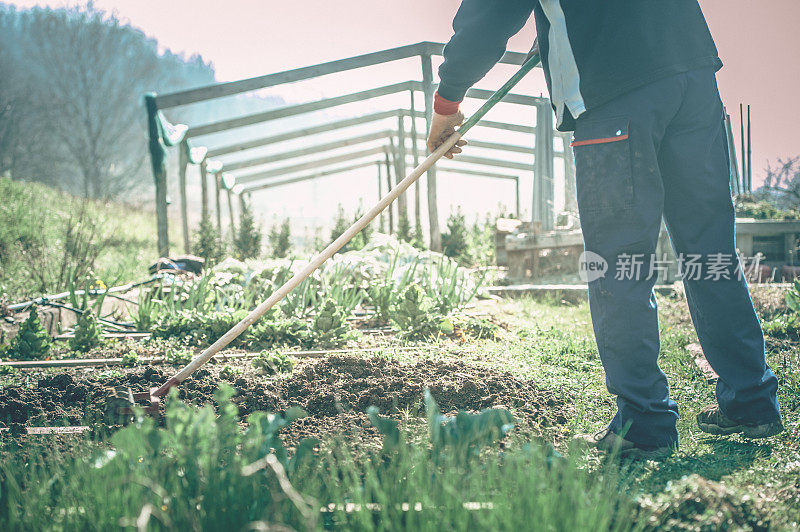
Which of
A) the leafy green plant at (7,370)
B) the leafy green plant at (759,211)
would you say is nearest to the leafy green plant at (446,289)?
the leafy green plant at (7,370)

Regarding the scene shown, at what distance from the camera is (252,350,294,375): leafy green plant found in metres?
2.87

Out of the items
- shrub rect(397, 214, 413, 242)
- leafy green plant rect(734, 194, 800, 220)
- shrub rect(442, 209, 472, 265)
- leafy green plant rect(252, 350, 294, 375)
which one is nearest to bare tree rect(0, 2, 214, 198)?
shrub rect(397, 214, 413, 242)

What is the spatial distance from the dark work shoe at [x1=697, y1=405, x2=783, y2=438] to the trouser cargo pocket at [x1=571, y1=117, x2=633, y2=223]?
86cm

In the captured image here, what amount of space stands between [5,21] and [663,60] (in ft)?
162

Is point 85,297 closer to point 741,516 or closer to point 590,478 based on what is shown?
point 590,478

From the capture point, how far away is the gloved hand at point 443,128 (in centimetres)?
240

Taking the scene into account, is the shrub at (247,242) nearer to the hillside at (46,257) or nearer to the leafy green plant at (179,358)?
the hillside at (46,257)

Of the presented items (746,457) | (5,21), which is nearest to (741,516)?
(746,457)

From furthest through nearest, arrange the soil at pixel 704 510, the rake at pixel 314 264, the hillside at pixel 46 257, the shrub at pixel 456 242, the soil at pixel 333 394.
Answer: the shrub at pixel 456 242 → the hillside at pixel 46 257 → the rake at pixel 314 264 → the soil at pixel 333 394 → the soil at pixel 704 510

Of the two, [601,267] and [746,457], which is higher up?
[601,267]

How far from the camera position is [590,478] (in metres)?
1.59

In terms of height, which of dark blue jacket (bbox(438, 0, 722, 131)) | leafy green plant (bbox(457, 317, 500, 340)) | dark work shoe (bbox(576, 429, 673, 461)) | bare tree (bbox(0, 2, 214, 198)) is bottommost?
dark work shoe (bbox(576, 429, 673, 461))

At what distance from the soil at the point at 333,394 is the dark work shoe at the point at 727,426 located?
1.59 ft

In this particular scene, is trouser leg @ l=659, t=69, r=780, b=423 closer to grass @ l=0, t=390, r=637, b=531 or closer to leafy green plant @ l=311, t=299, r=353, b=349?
grass @ l=0, t=390, r=637, b=531
